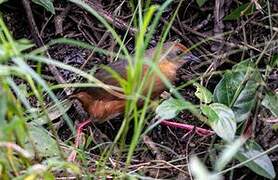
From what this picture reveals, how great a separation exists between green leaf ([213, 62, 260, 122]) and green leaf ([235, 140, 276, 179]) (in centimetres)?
14

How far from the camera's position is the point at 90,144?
2852 mm

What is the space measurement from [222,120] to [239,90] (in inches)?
7.8

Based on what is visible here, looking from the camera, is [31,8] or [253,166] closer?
[253,166]

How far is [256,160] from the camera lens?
2.29 meters

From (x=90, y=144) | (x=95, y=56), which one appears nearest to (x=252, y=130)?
(x=90, y=144)

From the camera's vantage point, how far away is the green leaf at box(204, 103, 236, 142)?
89.6 inches

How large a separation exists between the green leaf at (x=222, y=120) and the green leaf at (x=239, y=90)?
56 millimetres

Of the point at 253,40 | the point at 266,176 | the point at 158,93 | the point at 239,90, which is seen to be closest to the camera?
the point at 266,176

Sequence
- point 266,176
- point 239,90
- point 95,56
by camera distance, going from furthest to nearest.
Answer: point 95,56, point 239,90, point 266,176

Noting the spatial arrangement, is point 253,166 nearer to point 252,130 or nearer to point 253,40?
point 252,130

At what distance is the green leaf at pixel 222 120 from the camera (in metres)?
2.28

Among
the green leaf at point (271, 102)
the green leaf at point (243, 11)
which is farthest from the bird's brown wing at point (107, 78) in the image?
the green leaf at point (271, 102)

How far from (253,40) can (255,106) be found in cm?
90

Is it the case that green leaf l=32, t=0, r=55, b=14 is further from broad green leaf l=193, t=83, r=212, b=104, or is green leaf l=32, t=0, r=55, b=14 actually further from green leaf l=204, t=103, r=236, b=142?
green leaf l=204, t=103, r=236, b=142
